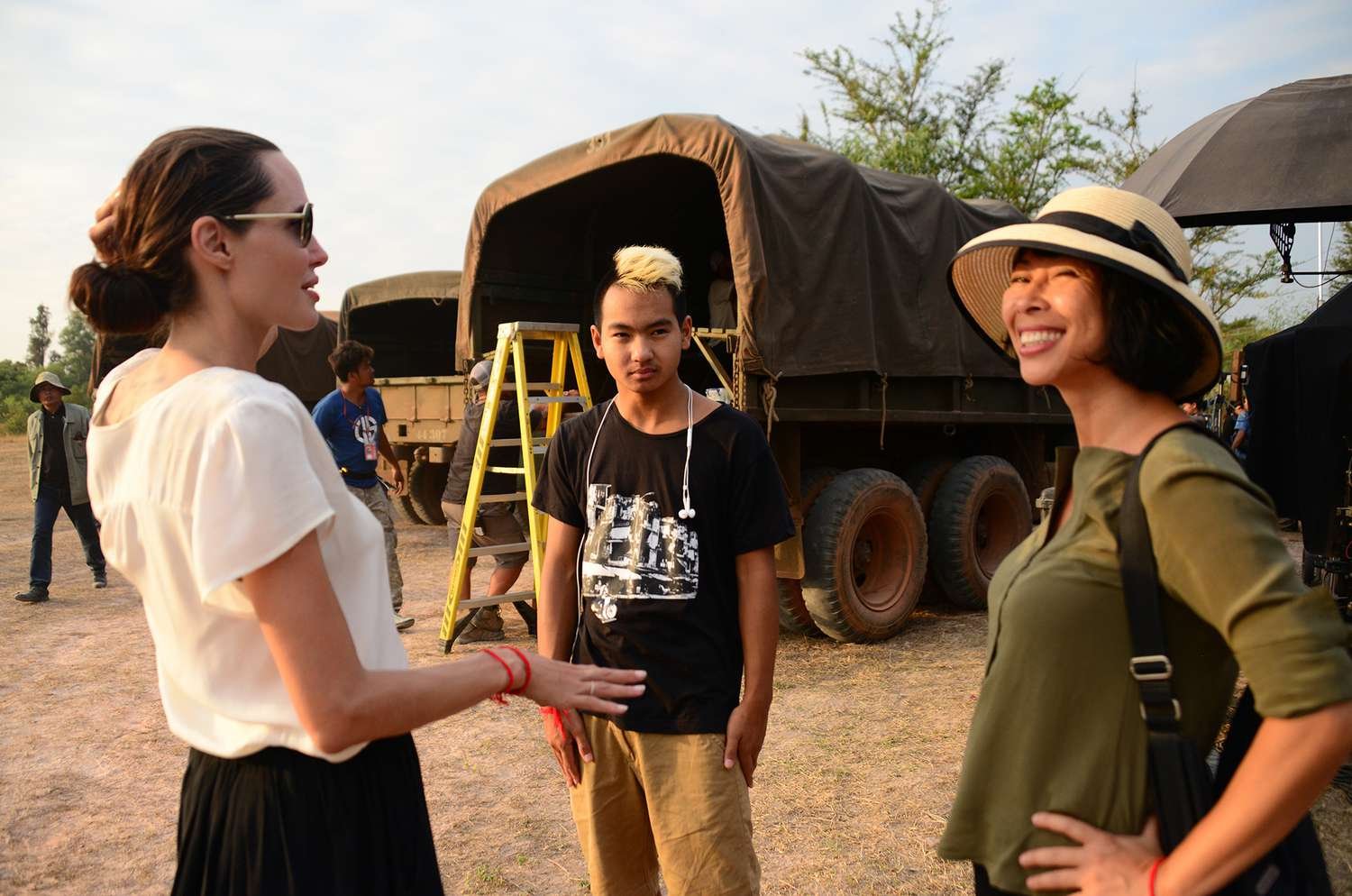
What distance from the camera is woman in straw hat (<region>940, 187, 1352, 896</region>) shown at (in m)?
1.17

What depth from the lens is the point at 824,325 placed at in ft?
20.6

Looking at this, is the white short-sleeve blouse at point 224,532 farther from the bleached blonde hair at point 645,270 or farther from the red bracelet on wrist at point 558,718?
the bleached blonde hair at point 645,270

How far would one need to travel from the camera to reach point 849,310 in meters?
6.45

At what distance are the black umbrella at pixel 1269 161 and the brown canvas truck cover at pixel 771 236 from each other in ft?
4.59

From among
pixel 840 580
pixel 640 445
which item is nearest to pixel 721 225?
pixel 840 580

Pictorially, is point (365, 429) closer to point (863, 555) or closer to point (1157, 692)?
point (863, 555)

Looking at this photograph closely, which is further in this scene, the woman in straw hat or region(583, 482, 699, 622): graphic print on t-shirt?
region(583, 482, 699, 622): graphic print on t-shirt

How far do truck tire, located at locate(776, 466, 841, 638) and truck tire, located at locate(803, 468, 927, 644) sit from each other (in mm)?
57

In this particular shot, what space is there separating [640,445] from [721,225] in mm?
6525

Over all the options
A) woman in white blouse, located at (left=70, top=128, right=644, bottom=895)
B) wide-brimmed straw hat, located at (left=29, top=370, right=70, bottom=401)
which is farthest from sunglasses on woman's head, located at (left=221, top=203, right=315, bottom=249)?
wide-brimmed straw hat, located at (left=29, top=370, right=70, bottom=401)

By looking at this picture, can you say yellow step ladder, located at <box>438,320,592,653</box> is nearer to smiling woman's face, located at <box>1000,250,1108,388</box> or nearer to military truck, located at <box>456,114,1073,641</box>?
military truck, located at <box>456,114,1073,641</box>

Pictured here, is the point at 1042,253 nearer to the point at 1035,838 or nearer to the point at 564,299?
the point at 1035,838

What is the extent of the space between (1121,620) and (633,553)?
129cm

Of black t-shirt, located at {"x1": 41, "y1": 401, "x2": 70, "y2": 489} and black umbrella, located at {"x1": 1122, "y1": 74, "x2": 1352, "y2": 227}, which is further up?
black umbrella, located at {"x1": 1122, "y1": 74, "x2": 1352, "y2": 227}
